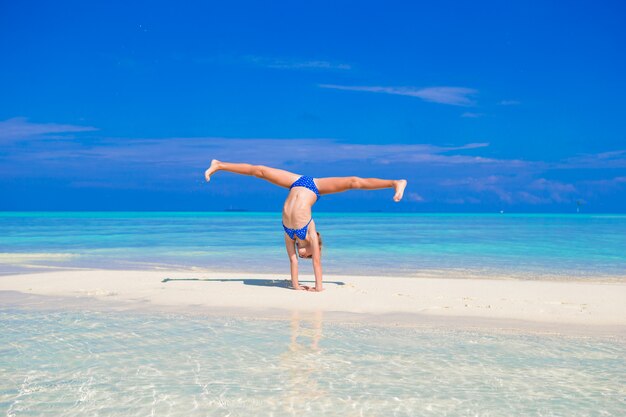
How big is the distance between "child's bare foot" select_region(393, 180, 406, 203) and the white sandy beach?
5.26 ft

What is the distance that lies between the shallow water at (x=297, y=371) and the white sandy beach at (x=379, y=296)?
1168 millimetres

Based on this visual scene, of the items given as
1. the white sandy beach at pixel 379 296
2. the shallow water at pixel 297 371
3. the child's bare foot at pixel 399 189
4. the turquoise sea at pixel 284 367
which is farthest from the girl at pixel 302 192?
the shallow water at pixel 297 371

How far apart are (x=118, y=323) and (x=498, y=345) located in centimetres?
455

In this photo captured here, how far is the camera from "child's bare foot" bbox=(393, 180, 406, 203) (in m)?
10.1

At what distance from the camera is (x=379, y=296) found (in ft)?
33.2

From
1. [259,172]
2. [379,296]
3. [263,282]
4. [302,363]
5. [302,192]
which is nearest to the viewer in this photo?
[302,363]

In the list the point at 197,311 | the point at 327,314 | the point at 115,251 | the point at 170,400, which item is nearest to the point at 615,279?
the point at 327,314

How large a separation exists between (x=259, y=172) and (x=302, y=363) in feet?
18.2

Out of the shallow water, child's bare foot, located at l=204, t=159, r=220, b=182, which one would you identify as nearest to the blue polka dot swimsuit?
child's bare foot, located at l=204, t=159, r=220, b=182

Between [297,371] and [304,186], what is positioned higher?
[304,186]

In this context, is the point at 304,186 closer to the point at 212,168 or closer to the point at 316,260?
the point at 316,260

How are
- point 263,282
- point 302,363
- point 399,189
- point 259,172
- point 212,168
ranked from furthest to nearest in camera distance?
point 263,282, point 212,168, point 259,172, point 399,189, point 302,363

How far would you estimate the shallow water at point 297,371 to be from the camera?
4598 mm

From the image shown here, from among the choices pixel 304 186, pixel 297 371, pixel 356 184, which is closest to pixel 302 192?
pixel 304 186
